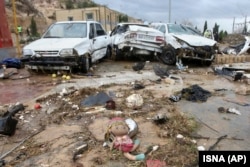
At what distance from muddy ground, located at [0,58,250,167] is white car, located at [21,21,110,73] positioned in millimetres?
1005

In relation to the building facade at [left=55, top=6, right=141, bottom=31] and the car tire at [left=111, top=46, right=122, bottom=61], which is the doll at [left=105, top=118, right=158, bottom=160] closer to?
the car tire at [left=111, top=46, right=122, bottom=61]

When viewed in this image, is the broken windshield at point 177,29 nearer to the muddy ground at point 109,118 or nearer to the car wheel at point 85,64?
the car wheel at point 85,64

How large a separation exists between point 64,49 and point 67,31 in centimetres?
157

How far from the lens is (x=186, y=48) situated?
11.6 meters

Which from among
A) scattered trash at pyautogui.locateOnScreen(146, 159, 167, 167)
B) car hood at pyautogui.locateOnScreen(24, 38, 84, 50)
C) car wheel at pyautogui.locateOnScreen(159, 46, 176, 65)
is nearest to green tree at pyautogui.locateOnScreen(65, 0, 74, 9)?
car wheel at pyautogui.locateOnScreen(159, 46, 176, 65)

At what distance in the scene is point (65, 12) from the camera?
132ft

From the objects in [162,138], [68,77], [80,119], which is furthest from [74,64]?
[162,138]

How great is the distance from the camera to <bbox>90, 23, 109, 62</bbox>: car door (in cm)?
1113

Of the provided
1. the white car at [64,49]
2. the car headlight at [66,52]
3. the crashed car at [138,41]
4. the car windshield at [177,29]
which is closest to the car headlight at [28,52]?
the white car at [64,49]

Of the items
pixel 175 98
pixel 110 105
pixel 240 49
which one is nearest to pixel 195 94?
pixel 175 98

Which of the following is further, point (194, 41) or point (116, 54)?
point (116, 54)

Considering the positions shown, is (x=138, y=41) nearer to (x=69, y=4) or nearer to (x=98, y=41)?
(x=98, y=41)

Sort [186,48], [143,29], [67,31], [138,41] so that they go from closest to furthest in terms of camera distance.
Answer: [67,31] < [186,48] < [143,29] < [138,41]

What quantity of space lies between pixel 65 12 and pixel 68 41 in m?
32.1
